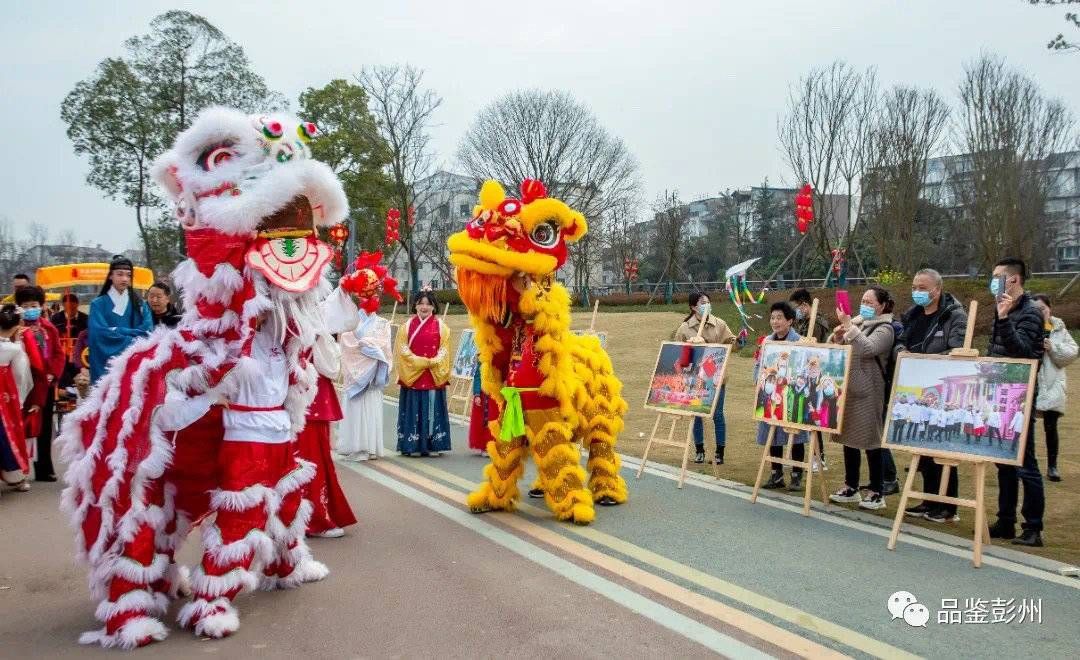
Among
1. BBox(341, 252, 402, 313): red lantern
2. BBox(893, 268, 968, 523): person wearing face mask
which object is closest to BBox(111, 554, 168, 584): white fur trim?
BBox(341, 252, 402, 313): red lantern

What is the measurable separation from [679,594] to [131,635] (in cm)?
281

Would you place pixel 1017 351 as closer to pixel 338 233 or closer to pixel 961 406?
pixel 961 406

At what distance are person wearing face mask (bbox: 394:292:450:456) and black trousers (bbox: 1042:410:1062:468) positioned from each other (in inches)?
249

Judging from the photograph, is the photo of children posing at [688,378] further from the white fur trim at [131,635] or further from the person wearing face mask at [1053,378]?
the white fur trim at [131,635]

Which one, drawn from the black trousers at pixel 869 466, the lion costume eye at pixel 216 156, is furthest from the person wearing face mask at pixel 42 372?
the black trousers at pixel 869 466

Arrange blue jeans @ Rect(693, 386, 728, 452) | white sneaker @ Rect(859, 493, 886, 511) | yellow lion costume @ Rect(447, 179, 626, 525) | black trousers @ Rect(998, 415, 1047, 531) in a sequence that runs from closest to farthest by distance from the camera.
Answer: black trousers @ Rect(998, 415, 1047, 531), yellow lion costume @ Rect(447, 179, 626, 525), white sneaker @ Rect(859, 493, 886, 511), blue jeans @ Rect(693, 386, 728, 452)

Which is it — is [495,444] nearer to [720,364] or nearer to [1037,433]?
[720,364]

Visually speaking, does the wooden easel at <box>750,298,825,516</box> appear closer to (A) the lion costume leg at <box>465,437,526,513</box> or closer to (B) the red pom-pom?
(A) the lion costume leg at <box>465,437,526,513</box>

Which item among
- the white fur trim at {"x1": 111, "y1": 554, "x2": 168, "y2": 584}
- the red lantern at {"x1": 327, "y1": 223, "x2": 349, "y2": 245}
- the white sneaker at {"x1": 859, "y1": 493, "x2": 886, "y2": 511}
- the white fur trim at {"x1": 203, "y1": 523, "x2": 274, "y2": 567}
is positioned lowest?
the white sneaker at {"x1": 859, "y1": 493, "x2": 886, "y2": 511}

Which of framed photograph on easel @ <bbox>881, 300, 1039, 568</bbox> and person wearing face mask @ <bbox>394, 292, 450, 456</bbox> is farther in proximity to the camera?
person wearing face mask @ <bbox>394, 292, 450, 456</bbox>

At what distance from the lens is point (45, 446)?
27.1 ft

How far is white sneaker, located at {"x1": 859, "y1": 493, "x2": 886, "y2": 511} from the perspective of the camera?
6.50 metres

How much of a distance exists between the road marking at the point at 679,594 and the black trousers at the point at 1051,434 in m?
5.19

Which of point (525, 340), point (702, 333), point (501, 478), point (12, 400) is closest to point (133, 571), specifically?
point (501, 478)
